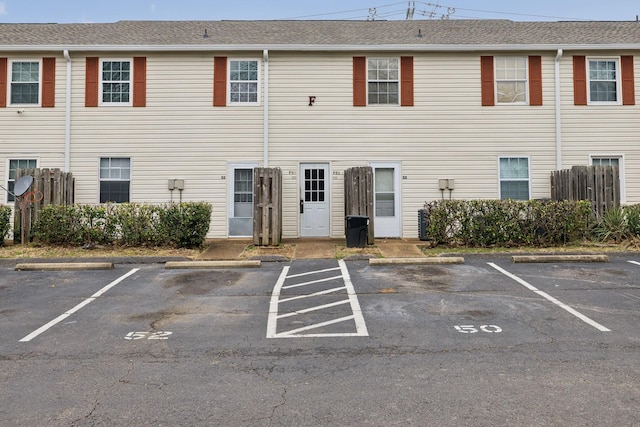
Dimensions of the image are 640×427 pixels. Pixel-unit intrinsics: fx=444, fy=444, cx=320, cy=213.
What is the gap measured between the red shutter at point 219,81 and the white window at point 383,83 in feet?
13.9

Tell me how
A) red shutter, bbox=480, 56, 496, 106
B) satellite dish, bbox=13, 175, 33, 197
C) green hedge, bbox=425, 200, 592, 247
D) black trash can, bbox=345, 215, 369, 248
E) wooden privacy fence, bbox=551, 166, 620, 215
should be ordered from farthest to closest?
1. red shutter, bbox=480, 56, 496, 106
2. wooden privacy fence, bbox=551, 166, 620, 215
3. satellite dish, bbox=13, 175, 33, 197
4. black trash can, bbox=345, 215, 369, 248
5. green hedge, bbox=425, 200, 592, 247

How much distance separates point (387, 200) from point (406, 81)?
3.55 m

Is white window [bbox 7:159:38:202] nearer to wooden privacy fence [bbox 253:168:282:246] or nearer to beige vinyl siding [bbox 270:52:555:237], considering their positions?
beige vinyl siding [bbox 270:52:555:237]

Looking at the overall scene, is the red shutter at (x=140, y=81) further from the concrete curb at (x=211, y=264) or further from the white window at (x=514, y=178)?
the white window at (x=514, y=178)

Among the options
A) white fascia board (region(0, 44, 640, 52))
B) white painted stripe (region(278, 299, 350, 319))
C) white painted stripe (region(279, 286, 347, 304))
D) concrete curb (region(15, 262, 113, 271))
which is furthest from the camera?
white fascia board (region(0, 44, 640, 52))

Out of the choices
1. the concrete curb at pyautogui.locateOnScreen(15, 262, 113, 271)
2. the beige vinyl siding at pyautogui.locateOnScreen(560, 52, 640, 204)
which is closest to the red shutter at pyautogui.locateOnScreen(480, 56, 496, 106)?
the beige vinyl siding at pyautogui.locateOnScreen(560, 52, 640, 204)

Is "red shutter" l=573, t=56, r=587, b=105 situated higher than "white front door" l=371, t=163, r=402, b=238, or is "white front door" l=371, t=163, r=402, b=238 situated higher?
"red shutter" l=573, t=56, r=587, b=105

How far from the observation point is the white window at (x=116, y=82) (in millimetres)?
13047

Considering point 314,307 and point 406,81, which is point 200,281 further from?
point 406,81

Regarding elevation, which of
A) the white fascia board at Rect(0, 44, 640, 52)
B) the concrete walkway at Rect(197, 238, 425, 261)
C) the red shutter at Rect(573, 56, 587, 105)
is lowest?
the concrete walkway at Rect(197, 238, 425, 261)

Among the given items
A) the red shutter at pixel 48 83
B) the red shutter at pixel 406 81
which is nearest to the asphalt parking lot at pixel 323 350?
the red shutter at pixel 406 81

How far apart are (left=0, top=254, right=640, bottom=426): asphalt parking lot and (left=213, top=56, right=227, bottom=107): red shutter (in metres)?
6.82

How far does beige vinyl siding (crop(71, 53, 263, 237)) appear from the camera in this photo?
12906mm

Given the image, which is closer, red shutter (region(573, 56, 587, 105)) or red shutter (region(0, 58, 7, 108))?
red shutter (region(0, 58, 7, 108))
